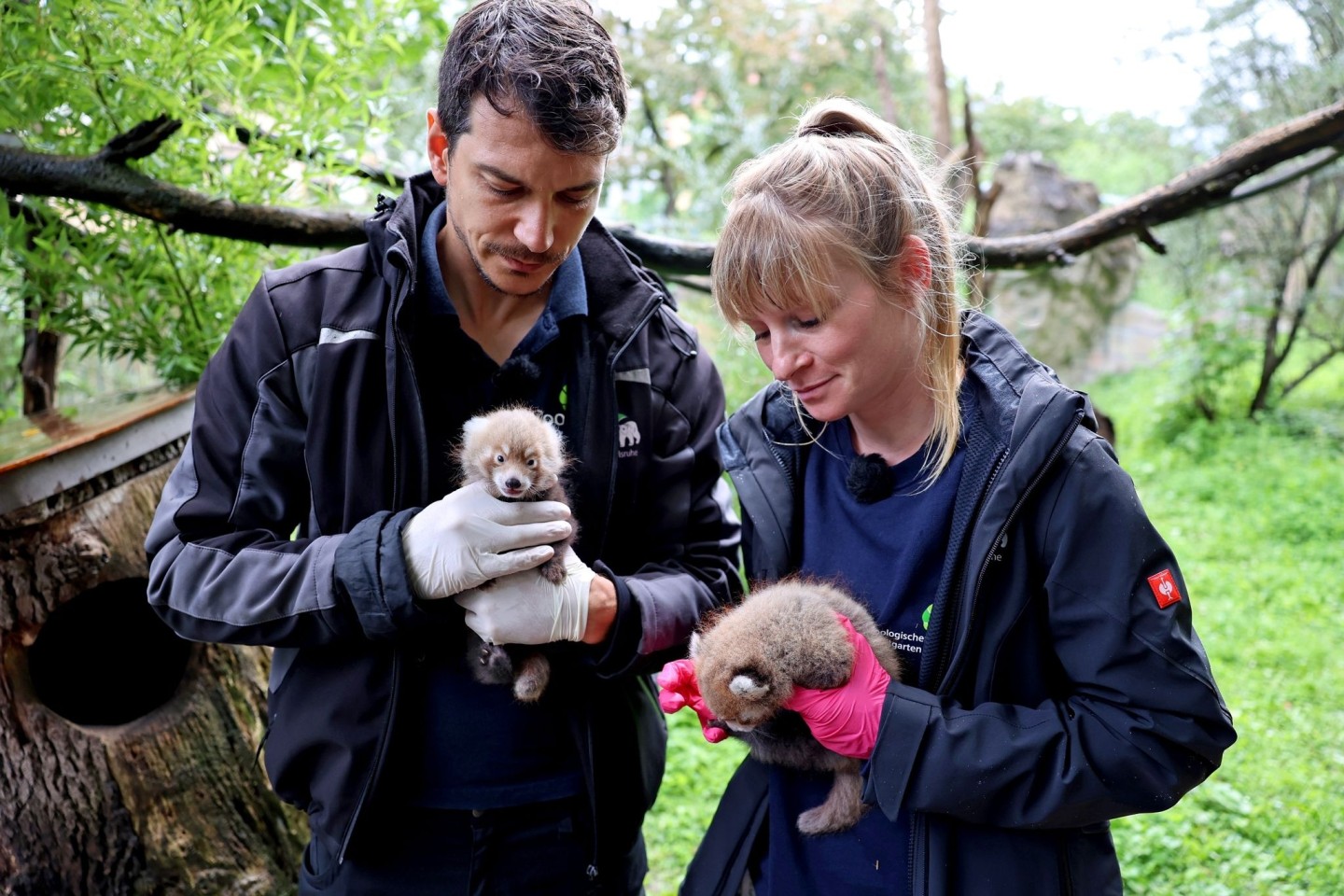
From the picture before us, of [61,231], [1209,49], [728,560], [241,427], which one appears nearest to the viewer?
[241,427]

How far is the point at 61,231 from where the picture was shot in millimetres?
3164

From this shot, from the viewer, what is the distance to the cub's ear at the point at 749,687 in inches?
73.9

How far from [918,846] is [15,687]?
243cm

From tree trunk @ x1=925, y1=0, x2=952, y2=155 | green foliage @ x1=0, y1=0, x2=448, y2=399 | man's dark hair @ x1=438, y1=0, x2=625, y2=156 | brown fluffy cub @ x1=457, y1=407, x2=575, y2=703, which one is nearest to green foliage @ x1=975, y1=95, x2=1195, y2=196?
tree trunk @ x1=925, y1=0, x2=952, y2=155

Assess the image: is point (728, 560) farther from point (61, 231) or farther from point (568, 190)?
point (61, 231)

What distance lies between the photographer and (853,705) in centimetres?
182

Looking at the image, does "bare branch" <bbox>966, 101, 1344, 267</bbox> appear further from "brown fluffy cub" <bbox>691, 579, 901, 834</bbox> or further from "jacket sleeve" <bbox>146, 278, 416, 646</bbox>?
"jacket sleeve" <bbox>146, 278, 416, 646</bbox>

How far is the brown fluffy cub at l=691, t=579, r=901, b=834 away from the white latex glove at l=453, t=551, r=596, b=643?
1.04ft

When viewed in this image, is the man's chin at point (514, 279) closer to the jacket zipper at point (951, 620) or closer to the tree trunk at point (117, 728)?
the jacket zipper at point (951, 620)

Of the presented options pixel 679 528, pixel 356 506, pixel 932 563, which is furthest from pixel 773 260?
pixel 356 506

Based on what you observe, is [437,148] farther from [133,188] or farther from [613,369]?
[133,188]

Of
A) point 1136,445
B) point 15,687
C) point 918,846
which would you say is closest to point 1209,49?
point 1136,445

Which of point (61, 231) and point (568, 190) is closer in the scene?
point (568, 190)

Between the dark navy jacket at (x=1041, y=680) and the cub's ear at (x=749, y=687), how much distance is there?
0.27 meters
